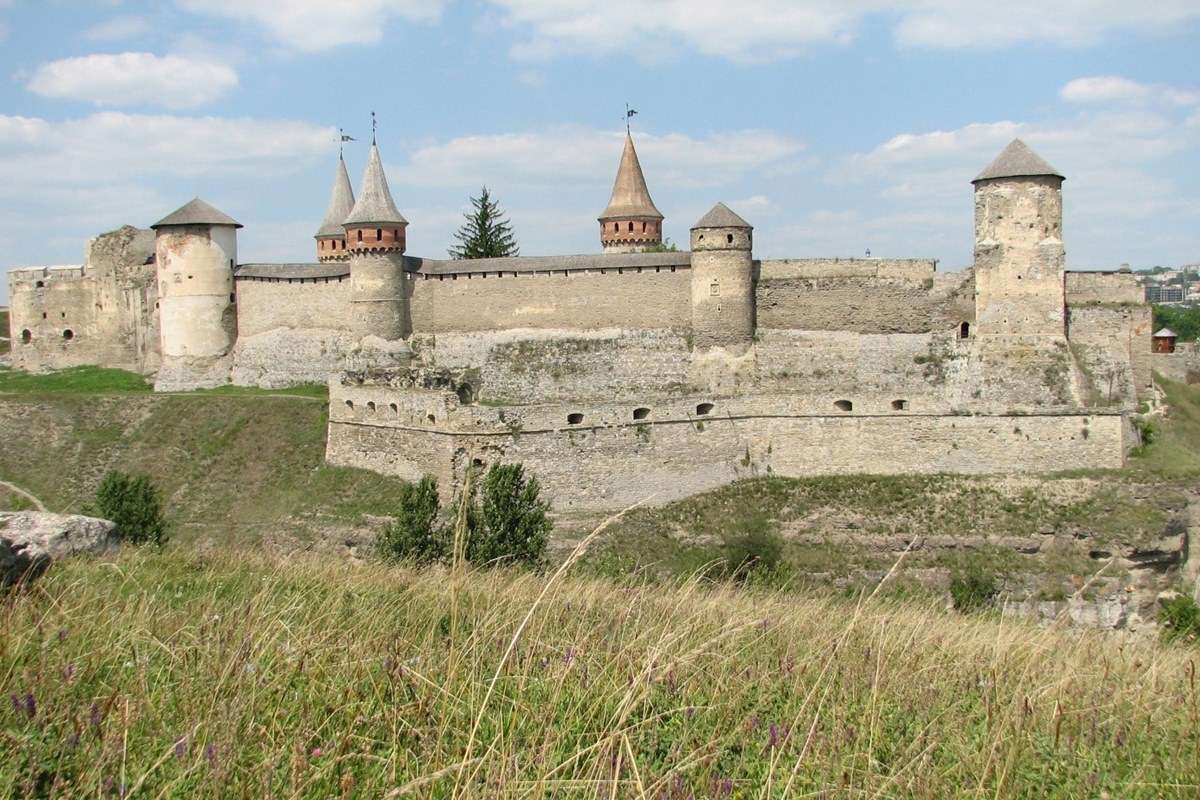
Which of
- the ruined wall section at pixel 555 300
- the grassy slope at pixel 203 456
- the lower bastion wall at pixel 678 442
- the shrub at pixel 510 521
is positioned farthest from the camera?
the ruined wall section at pixel 555 300

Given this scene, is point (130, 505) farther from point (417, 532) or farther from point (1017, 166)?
point (1017, 166)

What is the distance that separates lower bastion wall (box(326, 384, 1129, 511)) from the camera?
82.5 feet

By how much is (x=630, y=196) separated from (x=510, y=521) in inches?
958

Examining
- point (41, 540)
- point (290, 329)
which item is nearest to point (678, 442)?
point (290, 329)

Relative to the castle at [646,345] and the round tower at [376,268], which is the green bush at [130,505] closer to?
the castle at [646,345]

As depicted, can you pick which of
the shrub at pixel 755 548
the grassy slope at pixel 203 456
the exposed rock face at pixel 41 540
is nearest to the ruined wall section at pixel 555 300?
the grassy slope at pixel 203 456

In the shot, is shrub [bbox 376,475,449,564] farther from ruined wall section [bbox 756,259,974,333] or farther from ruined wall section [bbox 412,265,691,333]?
ruined wall section [bbox 756,259,974,333]

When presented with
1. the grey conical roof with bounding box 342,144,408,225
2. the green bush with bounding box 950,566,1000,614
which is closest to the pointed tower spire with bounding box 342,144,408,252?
the grey conical roof with bounding box 342,144,408,225

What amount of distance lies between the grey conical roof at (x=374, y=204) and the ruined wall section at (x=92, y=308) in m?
9.19

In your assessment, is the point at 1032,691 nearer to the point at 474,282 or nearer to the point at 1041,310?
the point at 1041,310

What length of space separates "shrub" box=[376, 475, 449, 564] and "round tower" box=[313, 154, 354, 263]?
80.6ft

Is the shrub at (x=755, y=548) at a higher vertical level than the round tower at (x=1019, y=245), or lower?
lower

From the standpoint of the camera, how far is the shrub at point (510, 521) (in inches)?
741

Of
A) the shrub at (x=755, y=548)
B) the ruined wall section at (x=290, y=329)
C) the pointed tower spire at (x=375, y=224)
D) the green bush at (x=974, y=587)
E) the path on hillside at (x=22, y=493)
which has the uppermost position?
the pointed tower spire at (x=375, y=224)
